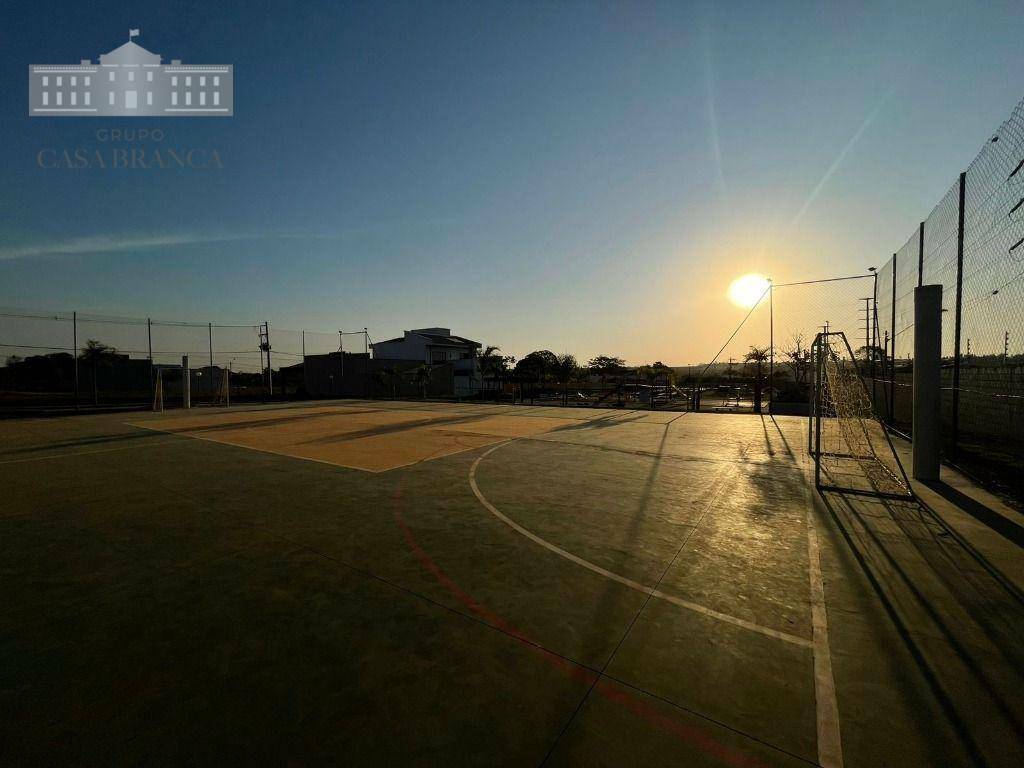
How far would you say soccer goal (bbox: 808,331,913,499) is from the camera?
8.12 m

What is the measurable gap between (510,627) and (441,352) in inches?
2722

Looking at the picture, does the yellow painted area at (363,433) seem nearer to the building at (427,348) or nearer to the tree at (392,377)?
the tree at (392,377)

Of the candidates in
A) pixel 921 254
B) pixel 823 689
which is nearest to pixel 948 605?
pixel 823 689

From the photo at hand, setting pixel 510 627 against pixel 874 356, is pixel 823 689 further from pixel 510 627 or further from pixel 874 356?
pixel 874 356

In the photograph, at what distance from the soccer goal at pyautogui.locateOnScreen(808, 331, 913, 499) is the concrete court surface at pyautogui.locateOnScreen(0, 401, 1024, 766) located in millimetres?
685

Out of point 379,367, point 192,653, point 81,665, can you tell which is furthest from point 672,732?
point 379,367

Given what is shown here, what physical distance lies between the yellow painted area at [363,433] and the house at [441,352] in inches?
1574

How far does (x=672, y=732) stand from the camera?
269 centimetres

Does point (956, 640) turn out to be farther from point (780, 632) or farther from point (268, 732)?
point (268, 732)

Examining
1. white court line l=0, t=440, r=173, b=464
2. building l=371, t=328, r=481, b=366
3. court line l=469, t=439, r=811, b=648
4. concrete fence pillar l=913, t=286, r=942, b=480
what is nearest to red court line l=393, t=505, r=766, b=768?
court line l=469, t=439, r=811, b=648

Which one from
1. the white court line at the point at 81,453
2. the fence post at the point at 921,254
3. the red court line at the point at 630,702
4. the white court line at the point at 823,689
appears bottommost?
the white court line at the point at 81,453

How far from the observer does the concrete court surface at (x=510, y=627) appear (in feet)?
8.80

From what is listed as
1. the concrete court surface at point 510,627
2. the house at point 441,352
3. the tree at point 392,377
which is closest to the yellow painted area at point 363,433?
the concrete court surface at point 510,627

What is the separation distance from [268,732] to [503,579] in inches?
97.6
